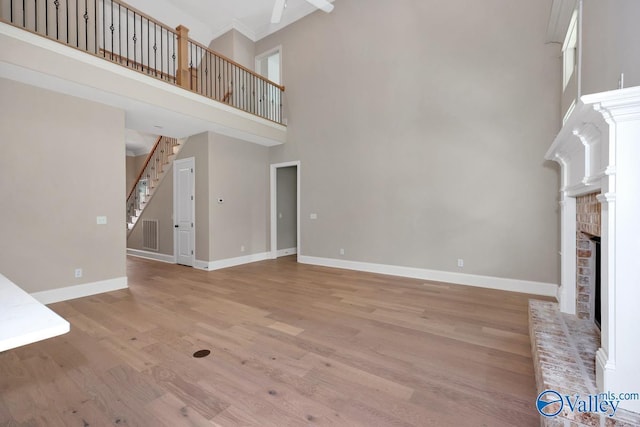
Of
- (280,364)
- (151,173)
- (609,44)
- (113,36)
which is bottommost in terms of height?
(280,364)

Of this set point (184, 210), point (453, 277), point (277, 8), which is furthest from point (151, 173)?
point (453, 277)

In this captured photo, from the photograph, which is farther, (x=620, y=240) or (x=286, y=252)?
(x=286, y=252)

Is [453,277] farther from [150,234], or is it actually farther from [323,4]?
[150,234]

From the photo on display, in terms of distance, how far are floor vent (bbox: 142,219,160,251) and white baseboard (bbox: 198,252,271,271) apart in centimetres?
178

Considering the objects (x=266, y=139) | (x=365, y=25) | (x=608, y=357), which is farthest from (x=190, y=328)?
(x=365, y=25)

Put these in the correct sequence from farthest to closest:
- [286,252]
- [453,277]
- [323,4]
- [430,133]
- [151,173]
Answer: [286,252], [151,173], [430,133], [453,277], [323,4]

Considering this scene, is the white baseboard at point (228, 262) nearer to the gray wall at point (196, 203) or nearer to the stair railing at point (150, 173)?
the gray wall at point (196, 203)

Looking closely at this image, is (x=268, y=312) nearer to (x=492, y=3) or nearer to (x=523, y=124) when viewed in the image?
(x=523, y=124)

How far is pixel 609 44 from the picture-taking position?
191cm

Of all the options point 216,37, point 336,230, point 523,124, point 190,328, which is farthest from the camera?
point 216,37

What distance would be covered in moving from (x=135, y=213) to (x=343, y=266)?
6103 mm

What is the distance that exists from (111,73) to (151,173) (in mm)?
4119

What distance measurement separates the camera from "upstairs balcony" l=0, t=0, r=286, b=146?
3092mm

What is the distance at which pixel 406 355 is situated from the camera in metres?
2.29
